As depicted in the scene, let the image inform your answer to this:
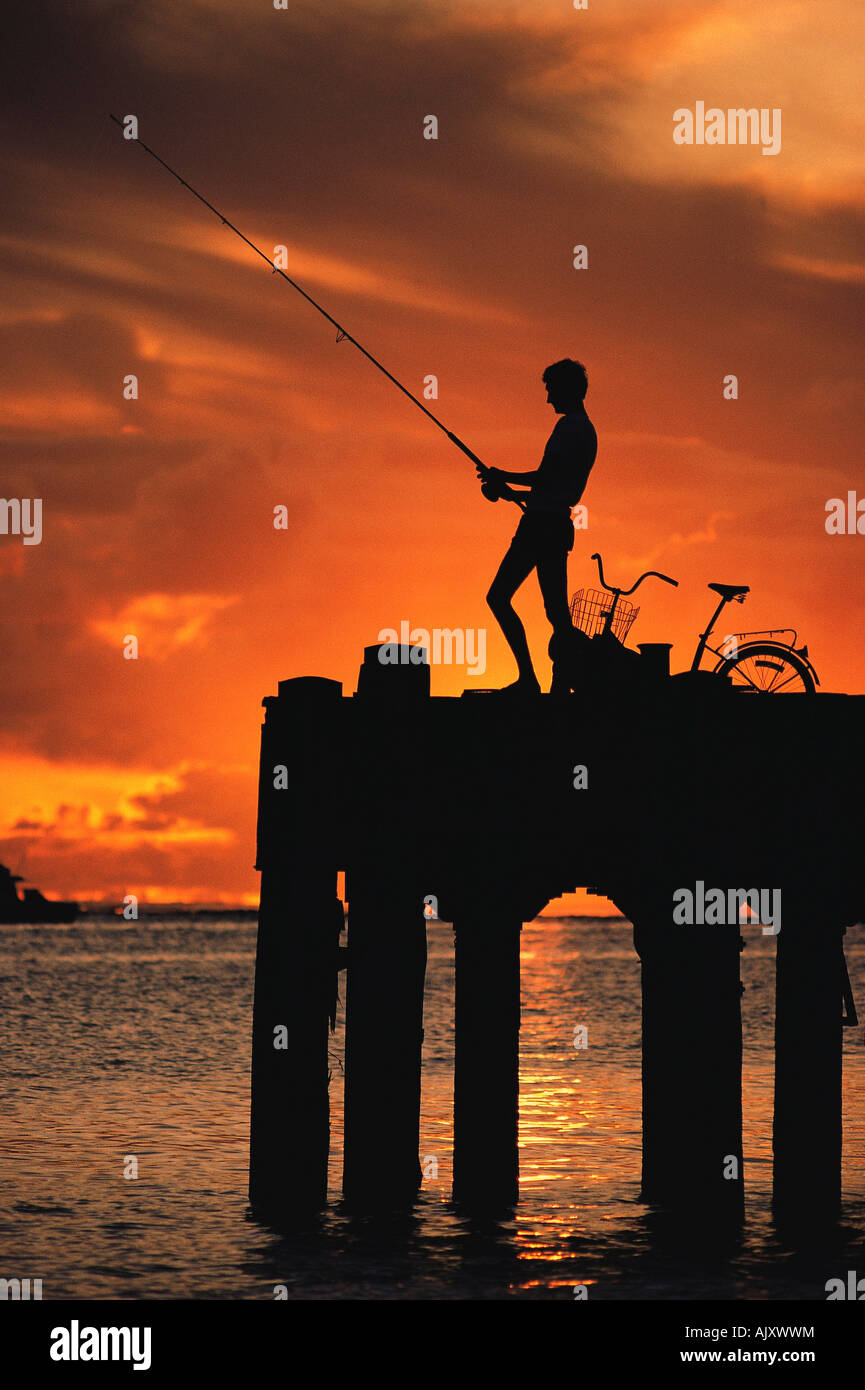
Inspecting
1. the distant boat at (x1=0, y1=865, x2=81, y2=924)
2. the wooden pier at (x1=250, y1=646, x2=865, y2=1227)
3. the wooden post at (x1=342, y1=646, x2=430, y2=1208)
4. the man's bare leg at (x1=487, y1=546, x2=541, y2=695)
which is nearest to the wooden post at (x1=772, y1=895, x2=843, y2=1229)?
the wooden pier at (x1=250, y1=646, x2=865, y2=1227)

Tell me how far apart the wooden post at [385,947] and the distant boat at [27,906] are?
459 ft

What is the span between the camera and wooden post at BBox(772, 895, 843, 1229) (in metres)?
11.8

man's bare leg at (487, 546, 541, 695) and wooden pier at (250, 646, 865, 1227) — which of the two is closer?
wooden pier at (250, 646, 865, 1227)

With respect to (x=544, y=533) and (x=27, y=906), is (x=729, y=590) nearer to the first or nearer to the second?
(x=544, y=533)

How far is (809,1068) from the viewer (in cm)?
1181

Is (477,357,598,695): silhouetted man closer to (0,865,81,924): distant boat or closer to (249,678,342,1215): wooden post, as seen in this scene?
(249,678,342,1215): wooden post

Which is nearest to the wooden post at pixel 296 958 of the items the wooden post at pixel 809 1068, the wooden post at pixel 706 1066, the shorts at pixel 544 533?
the shorts at pixel 544 533

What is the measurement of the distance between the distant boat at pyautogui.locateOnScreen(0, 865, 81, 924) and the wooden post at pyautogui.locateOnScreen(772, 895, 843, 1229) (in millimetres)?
140981

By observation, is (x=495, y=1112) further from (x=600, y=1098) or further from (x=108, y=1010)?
(x=108, y=1010)

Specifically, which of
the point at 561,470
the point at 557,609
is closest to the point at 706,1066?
the point at 557,609

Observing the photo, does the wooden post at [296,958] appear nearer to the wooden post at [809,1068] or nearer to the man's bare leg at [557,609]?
the man's bare leg at [557,609]

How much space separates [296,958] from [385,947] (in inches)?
27.0

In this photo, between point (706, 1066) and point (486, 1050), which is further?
point (486, 1050)

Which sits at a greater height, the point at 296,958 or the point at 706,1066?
the point at 296,958
